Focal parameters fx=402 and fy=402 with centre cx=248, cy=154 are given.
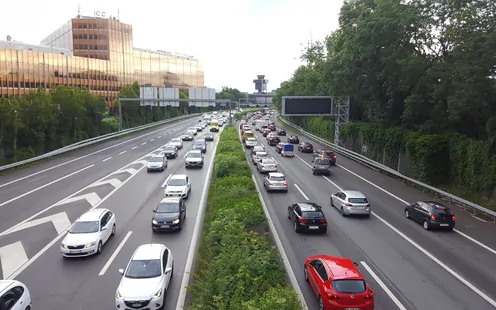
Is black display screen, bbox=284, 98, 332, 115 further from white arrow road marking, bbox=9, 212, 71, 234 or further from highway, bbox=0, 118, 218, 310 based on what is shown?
white arrow road marking, bbox=9, 212, 71, 234

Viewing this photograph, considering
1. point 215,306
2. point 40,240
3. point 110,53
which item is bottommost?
point 40,240

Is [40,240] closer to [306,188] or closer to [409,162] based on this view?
[306,188]

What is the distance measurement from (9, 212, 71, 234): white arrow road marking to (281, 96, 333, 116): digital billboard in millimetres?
39476

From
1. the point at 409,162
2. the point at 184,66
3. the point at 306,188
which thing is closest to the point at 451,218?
the point at 306,188

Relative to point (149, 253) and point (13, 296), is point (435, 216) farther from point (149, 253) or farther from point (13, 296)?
point (13, 296)

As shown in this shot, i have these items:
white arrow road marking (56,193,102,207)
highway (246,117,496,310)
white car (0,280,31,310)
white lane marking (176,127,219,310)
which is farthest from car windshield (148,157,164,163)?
white car (0,280,31,310)

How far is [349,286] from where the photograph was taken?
11680 millimetres

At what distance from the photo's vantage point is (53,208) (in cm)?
2370

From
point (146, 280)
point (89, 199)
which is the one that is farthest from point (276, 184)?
point (146, 280)

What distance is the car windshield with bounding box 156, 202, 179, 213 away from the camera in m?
19.9

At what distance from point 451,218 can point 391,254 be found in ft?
17.8

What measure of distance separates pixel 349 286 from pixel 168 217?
1024 cm

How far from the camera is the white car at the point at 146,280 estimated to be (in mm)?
11703

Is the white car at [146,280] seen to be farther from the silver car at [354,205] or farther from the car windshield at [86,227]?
the silver car at [354,205]
